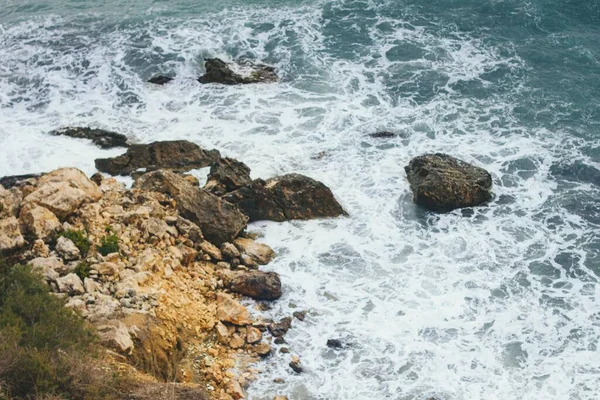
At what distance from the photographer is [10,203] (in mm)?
17516

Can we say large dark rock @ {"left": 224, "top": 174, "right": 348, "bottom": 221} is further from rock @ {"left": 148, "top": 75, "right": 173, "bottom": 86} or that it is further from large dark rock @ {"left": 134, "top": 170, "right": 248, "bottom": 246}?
rock @ {"left": 148, "top": 75, "right": 173, "bottom": 86}

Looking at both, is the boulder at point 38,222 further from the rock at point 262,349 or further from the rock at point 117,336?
the rock at point 262,349

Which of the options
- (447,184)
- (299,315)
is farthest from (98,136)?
(447,184)

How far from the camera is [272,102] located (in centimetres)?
2909

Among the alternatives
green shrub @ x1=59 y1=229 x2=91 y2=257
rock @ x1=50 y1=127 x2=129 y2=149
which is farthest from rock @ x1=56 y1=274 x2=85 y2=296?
rock @ x1=50 y1=127 x2=129 y2=149

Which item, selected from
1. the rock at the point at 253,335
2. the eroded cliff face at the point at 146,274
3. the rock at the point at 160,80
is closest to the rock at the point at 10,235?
the eroded cliff face at the point at 146,274

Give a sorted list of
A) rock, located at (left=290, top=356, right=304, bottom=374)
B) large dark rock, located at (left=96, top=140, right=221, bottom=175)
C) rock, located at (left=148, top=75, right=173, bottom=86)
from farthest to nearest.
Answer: rock, located at (left=148, top=75, right=173, bottom=86) → large dark rock, located at (left=96, top=140, right=221, bottom=175) → rock, located at (left=290, top=356, right=304, bottom=374)

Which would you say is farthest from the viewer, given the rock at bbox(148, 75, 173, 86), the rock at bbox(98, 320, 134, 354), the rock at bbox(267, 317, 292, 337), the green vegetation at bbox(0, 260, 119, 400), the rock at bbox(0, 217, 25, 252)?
the rock at bbox(148, 75, 173, 86)

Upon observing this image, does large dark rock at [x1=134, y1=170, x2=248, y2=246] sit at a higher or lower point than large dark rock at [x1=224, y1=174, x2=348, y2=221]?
higher

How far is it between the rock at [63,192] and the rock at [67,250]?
1.22m

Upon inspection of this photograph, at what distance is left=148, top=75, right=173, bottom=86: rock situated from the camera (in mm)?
31000

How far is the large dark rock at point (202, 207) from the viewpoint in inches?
795

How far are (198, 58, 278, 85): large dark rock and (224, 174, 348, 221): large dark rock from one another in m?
9.28

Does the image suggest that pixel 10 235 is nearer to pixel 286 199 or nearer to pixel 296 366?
pixel 296 366
